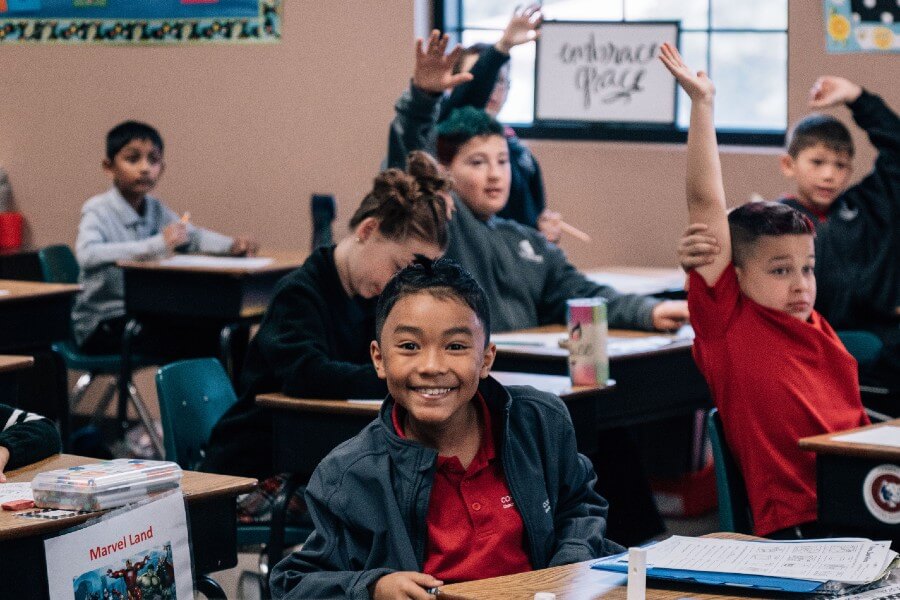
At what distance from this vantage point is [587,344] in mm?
3713

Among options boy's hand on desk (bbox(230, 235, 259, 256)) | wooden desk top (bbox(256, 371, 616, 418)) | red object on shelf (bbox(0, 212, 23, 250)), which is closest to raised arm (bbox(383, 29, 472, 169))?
wooden desk top (bbox(256, 371, 616, 418))

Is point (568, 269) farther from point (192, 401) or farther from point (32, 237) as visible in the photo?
point (32, 237)

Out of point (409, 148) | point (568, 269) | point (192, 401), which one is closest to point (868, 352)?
point (568, 269)

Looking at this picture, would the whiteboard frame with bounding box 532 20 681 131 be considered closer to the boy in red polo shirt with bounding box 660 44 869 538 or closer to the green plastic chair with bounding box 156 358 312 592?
the boy in red polo shirt with bounding box 660 44 869 538

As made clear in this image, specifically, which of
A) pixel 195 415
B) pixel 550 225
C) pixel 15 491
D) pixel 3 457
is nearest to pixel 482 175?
pixel 550 225

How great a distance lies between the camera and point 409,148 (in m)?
4.60

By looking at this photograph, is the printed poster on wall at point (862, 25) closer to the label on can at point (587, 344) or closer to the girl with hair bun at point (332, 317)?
the label on can at point (587, 344)

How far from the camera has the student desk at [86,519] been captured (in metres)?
2.42

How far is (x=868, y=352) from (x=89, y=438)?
304cm

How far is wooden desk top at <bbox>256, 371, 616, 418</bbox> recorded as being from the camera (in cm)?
339

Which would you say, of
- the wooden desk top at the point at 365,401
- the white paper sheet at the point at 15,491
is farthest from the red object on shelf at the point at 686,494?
the white paper sheet at the point at 15,491

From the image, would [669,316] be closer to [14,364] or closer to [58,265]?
[14,364]

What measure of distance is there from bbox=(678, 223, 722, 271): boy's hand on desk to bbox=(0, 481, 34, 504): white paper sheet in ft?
4.85

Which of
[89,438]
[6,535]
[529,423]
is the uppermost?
[529,423]
